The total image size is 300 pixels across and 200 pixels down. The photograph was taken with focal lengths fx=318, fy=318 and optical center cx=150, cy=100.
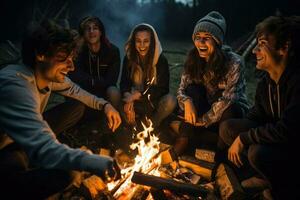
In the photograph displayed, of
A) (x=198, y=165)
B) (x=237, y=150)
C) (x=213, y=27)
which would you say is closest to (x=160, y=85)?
(x=213, y=27)

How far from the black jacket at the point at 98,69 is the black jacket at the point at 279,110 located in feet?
9.05

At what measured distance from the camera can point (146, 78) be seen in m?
5.53

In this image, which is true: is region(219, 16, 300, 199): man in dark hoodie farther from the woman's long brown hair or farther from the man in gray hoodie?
the woman's long brown hair

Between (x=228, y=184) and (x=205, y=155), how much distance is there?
76cm

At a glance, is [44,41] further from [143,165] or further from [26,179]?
[143,165]

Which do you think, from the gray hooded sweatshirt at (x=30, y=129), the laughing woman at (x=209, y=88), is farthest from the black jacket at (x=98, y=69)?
the gray hooded sweatshirt at (x=30, y=129)

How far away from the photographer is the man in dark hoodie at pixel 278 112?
10.1ft

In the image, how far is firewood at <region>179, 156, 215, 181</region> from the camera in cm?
402

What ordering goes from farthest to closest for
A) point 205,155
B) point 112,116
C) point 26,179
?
point 205,155, point 112,116, point 26,179

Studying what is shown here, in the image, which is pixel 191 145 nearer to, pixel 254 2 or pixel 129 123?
pixel 129 123

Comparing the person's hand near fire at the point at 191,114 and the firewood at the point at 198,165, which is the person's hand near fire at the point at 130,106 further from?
the firewood at the point at 198,165

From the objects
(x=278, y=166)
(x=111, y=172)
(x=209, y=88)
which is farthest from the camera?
(x=209, y=88)

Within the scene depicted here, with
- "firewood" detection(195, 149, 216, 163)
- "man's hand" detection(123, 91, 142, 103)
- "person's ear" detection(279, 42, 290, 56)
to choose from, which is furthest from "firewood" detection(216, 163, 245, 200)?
"man's hand" detection(123, 91, 142, 103)

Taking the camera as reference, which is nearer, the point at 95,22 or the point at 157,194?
the point at 157,194
